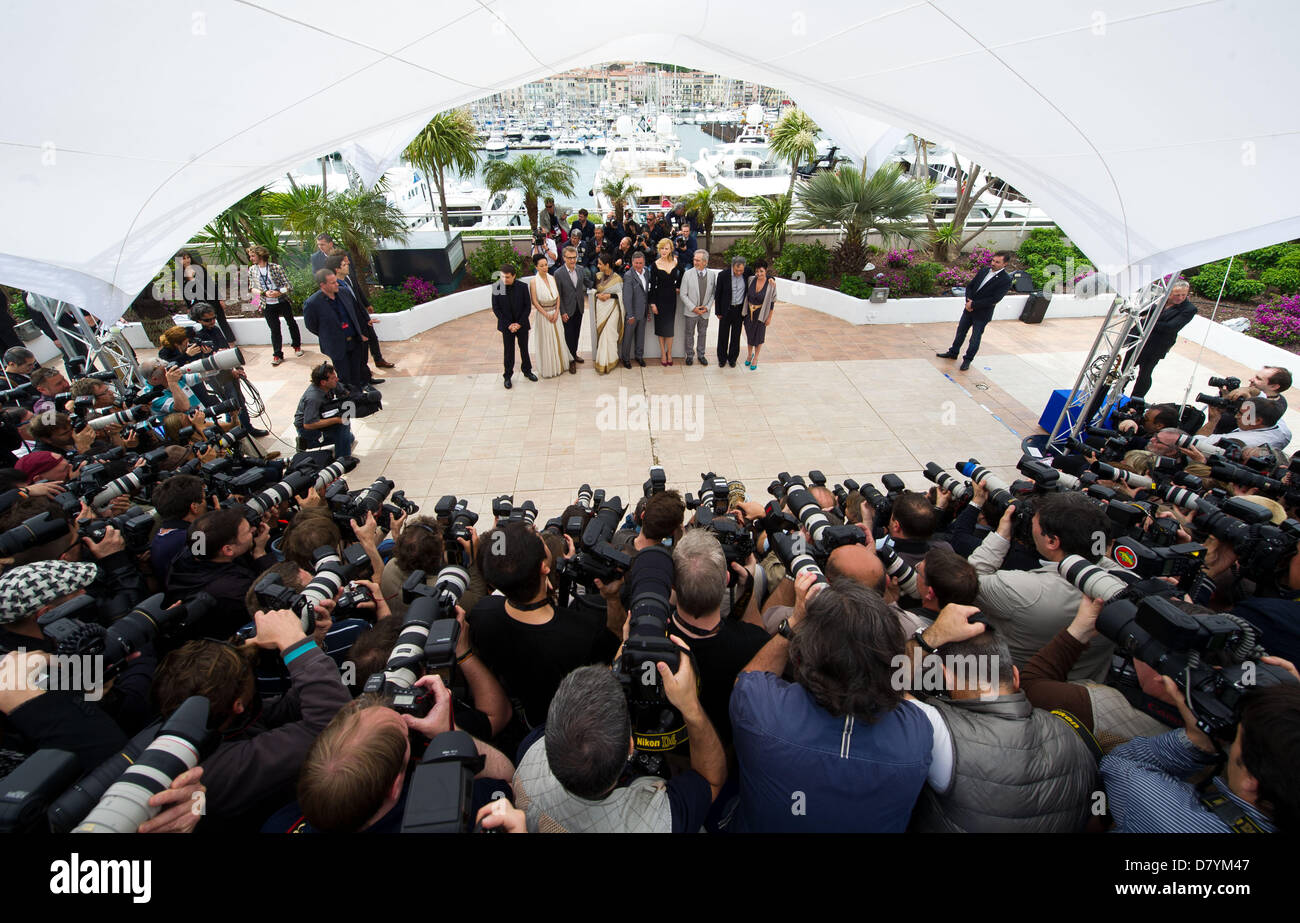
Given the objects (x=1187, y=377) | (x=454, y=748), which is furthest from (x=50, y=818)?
(x=1187, y=377)

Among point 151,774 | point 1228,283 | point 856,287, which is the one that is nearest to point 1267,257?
point 1228,283

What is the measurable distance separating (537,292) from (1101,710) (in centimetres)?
660

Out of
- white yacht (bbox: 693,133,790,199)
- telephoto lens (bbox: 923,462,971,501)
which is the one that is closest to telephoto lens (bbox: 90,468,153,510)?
telephoto lens (bbox: 923,462,971,501)

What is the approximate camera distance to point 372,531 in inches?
119

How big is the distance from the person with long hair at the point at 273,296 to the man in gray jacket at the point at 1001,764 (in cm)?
909

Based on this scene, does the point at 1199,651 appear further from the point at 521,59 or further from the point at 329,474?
the point at 521,59

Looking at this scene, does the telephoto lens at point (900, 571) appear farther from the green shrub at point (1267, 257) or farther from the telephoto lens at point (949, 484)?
the green shrub at point (1267, 257)

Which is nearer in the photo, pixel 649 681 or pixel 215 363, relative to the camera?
pixel 649 681

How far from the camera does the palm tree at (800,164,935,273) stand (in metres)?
9.48

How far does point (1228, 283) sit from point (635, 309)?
11443mm

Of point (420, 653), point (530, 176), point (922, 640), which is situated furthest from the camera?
point (530, 176)

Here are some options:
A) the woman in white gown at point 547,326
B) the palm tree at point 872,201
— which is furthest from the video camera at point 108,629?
the palm tree at point 872,201

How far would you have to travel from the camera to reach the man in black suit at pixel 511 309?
22.1 ft

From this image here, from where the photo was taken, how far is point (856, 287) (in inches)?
385
